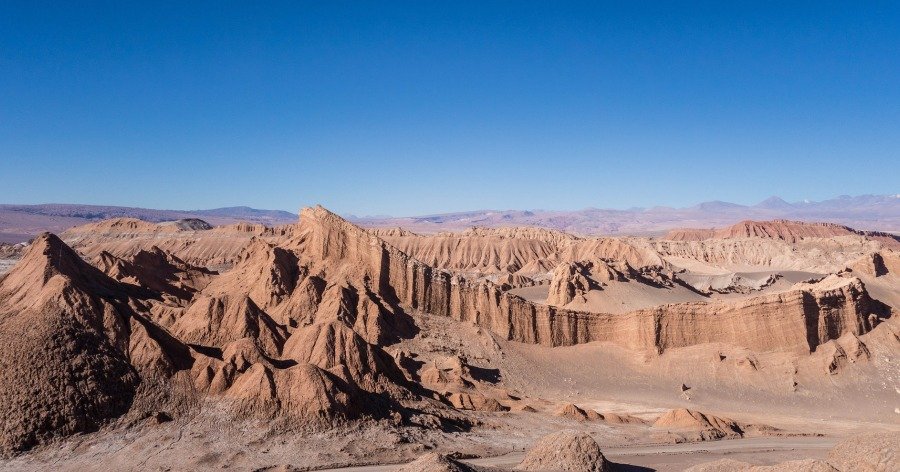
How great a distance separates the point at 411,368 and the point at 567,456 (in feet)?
56.9

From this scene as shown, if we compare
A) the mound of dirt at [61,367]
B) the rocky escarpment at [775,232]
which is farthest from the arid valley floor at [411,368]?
the rocky escarpment at [775,232]

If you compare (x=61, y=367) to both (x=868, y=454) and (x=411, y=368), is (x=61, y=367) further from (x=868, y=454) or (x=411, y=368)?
(x=868, y=454)

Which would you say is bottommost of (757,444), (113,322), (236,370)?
(757,444)

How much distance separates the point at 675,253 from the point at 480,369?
8266 centimetres

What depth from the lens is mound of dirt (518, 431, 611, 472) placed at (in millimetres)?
21844

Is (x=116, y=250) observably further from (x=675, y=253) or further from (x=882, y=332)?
(x=882, y=332)

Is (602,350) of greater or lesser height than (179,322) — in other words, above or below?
below

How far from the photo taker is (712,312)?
43688 mm

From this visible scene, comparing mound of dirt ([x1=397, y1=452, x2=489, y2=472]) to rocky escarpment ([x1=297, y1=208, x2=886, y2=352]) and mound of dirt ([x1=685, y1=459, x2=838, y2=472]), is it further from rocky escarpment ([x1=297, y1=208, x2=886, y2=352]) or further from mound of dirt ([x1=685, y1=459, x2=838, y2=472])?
rocky escarpment ([x1=297, y1=208, x2=886, y2=352])

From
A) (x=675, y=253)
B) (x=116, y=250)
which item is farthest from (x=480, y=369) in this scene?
(x=116, y=250)

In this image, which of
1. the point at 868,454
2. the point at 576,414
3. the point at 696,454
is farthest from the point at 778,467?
the point at 576,414

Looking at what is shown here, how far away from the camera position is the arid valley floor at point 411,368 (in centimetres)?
2364

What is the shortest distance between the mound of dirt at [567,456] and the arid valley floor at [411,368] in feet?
0.26

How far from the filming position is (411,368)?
38.0 m
